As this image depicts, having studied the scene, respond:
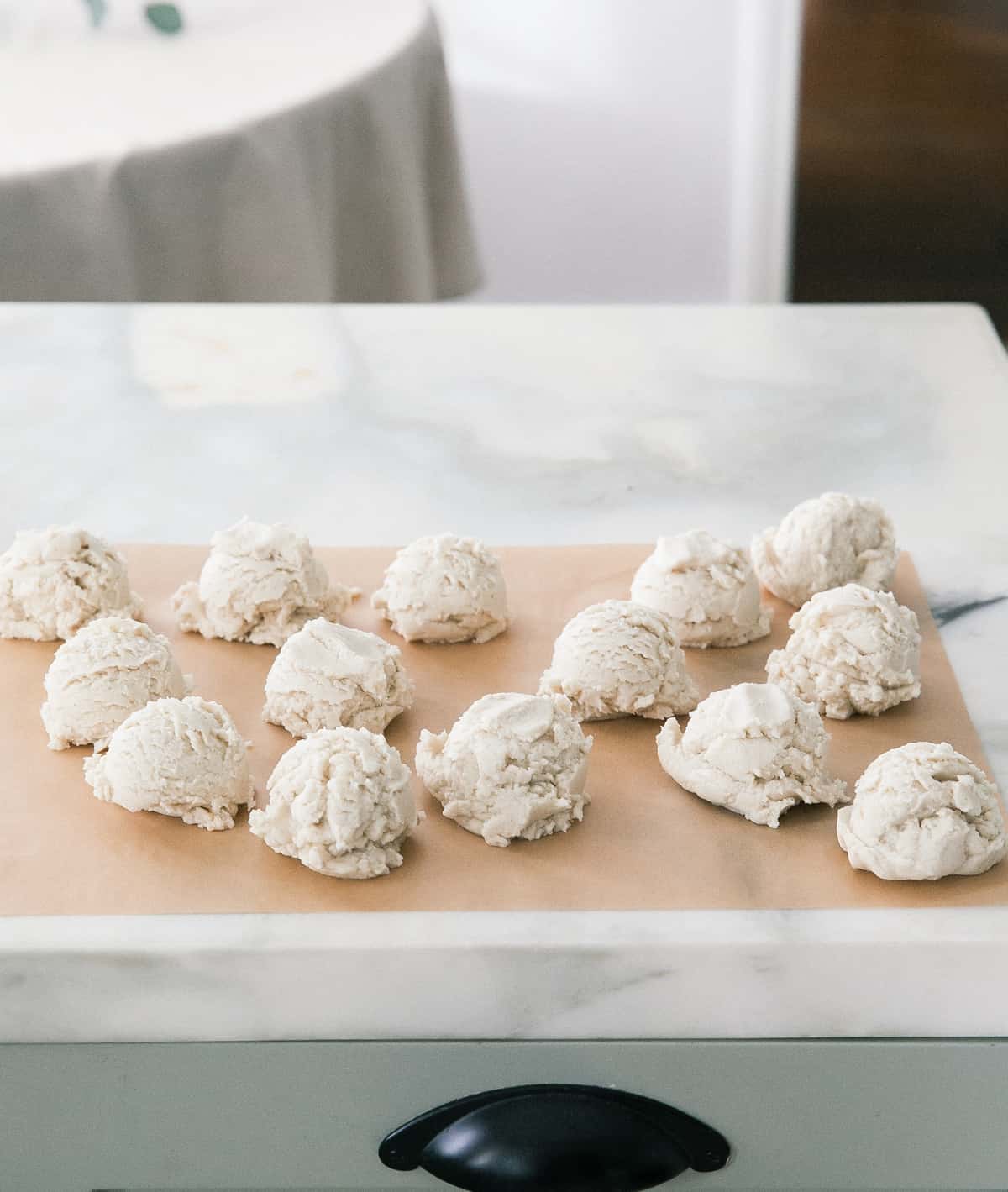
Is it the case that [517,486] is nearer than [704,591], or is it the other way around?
[704,591]

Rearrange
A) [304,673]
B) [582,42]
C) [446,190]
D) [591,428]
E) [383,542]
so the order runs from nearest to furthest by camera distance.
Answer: [304,673]
[383,542]
[591,428]
[446,190]
[582,42]

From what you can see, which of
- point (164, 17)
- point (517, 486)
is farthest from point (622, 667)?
point (164, 17)

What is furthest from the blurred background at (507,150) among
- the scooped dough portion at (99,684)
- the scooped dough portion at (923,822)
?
the scooped dough portion at (923,822)

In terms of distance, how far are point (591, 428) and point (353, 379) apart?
22 centimetres

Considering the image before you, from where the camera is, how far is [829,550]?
0.90m

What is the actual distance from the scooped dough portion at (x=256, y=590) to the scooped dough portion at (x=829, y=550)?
28 centimetres

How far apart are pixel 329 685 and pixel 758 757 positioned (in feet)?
0.74

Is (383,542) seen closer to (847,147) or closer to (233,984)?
(233,984)

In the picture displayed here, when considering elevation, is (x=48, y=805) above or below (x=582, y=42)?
above

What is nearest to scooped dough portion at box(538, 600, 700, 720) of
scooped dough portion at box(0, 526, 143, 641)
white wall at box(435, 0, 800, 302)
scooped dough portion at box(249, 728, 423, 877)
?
scooped dough portion at box(249, 728, 423, 877)

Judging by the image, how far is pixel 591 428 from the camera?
1.16 m

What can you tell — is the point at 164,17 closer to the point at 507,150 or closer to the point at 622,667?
the point at 507,150

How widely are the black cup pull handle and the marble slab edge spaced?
0.05 meters

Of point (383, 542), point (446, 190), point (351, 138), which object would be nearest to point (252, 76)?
point (351, 138)
